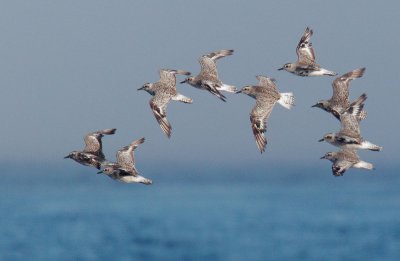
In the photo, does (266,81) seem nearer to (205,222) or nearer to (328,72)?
(328,72)

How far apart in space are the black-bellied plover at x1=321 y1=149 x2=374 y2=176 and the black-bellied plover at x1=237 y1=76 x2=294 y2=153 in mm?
1831

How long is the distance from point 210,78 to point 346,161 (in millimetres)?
6382

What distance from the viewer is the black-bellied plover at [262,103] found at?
30312mm

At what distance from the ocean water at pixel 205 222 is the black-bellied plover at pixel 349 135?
6691cm

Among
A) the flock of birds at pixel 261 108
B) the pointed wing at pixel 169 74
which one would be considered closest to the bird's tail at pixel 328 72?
the flock of birds at pixel 261 108

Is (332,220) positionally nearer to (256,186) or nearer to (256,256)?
(256,256)

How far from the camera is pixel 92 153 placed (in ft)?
106

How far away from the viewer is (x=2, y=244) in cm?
10725

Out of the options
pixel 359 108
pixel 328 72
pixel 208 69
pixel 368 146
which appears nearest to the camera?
pixel 368 146

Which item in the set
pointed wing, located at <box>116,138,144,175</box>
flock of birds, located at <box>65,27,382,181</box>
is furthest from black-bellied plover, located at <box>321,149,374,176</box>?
pointed wing, located at <box>116,138,144,175</box>

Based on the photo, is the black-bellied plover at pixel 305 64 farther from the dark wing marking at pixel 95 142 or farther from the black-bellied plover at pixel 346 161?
the dark wing marking at pixel 95 142

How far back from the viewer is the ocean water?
10394 centimetres

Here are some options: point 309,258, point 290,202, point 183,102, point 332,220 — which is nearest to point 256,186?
point 290,202

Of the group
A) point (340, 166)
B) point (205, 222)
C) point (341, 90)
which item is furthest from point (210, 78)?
point (205, 222)
